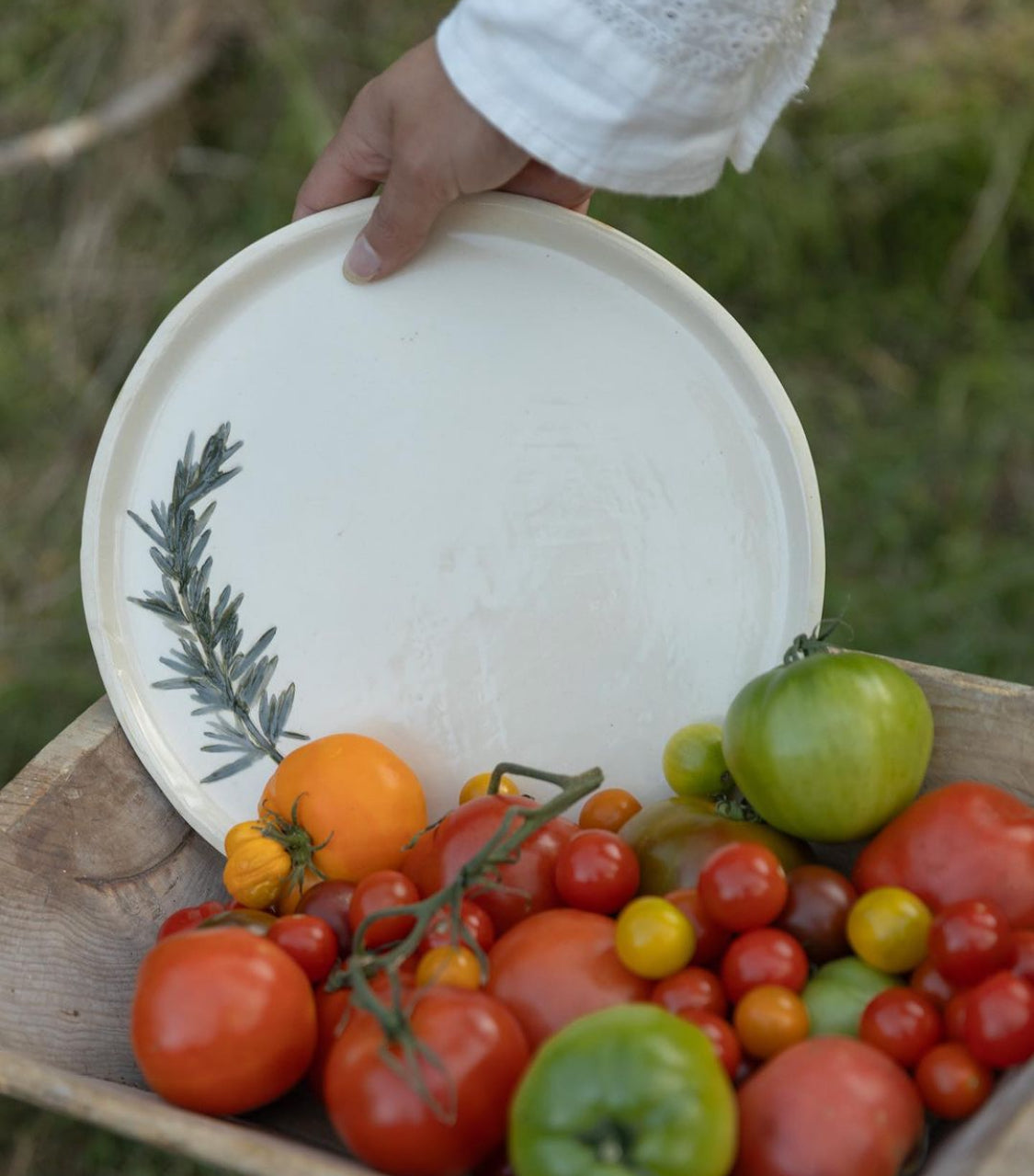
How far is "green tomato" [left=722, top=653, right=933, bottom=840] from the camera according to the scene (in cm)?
108

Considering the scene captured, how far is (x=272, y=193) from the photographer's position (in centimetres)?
273

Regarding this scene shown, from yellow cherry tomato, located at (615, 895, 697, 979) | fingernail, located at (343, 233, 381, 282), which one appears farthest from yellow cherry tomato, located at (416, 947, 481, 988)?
fingernail, located at (343, 233, 381, 282)

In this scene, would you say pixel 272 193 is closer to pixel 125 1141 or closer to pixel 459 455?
pixel 459 455

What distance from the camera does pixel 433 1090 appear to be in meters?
0.86

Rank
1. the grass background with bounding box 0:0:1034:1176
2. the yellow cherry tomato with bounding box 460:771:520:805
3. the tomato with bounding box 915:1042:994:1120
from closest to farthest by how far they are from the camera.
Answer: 1. the tomato with bounding box 915:1042:994:1120
2. the yellow cherry tomato with bounding box 460:771:520:805
3. the grass background with bounding box 0:0:1034:1176

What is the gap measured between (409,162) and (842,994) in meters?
0.78

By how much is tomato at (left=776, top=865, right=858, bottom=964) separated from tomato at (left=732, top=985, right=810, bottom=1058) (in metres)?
0.09

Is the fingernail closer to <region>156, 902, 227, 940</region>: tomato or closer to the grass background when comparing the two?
<region>156, 902, 227, 940</region>: tomato

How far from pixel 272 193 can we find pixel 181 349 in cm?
153

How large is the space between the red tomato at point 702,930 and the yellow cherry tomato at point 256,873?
1.14ft

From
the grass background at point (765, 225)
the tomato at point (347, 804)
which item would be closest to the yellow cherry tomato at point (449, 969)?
the tomato at point (347, 804)

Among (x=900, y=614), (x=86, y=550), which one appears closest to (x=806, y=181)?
(x=900, y=614)

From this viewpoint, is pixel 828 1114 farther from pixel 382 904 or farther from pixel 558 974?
pixel 382 904

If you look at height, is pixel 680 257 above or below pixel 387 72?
below
